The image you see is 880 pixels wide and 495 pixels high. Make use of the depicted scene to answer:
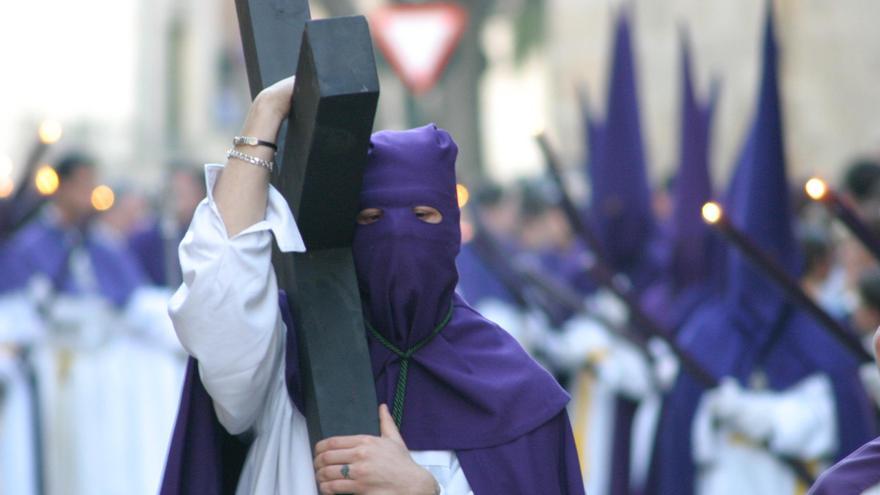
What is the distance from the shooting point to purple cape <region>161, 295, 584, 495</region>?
3.64 m

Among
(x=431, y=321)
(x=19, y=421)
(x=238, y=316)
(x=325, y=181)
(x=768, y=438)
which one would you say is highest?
(x=325, y=181)

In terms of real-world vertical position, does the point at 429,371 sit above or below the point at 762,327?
above

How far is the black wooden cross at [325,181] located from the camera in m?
3.31

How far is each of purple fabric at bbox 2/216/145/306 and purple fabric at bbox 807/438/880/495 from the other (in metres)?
6.30

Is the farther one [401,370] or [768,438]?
[768,438]

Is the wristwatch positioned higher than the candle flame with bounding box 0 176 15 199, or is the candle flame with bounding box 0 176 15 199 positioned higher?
the wristwatch

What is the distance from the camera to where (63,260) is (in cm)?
967

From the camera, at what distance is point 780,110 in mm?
7129

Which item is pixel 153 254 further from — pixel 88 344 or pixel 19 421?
pixel 19 421

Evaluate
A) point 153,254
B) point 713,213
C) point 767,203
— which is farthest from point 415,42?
point 713,213

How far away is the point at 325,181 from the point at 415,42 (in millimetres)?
7682

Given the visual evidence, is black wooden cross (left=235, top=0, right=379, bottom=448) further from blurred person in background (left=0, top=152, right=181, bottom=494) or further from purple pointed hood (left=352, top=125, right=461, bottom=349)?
blurred person in background (left=0, top=152, right=181, bottom=494)

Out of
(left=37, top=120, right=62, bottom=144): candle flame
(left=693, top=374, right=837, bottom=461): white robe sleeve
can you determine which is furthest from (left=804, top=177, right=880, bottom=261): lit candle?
(left=37, top=120, right=62, bottom=144): candle flame

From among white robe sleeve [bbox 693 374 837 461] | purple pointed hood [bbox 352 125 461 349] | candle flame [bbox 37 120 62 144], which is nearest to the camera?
purple pointed hood [bbox 352 125 461 349]
